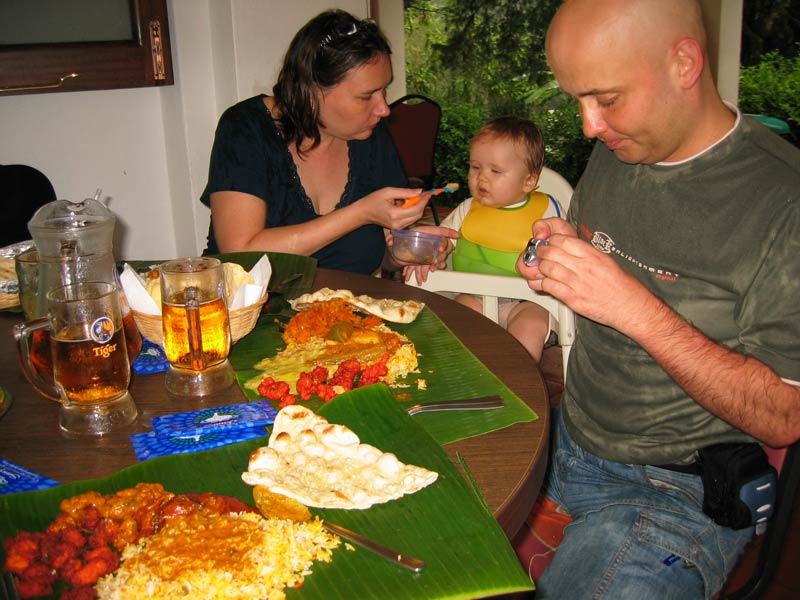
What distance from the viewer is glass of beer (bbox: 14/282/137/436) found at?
1.20m

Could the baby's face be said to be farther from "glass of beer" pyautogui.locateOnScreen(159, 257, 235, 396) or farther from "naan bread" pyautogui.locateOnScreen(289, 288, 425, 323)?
"glass of beer" pyautogui.locateOnScreen(159, 257, 235, 396)

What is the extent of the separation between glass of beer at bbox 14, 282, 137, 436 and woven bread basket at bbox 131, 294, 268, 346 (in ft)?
0.69

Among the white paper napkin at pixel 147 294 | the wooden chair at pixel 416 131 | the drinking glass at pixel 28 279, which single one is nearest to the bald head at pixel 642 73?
the white paper napkin at pixel 147 294

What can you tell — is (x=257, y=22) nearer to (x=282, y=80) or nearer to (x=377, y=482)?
(x=282, y=80)

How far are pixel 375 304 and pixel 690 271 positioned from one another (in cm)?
71

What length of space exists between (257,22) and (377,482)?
122 inches

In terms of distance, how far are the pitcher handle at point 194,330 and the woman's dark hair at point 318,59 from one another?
1264mm

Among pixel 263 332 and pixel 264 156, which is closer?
pixel 263 332

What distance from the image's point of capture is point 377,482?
104 cm

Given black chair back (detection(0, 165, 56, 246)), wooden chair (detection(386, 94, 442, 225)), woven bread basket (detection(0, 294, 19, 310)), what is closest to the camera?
woven bread basket (detection(0, 294, 19, 310))

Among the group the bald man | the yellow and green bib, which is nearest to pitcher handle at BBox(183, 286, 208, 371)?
the bald man

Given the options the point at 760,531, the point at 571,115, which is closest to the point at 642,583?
the point at 760,531

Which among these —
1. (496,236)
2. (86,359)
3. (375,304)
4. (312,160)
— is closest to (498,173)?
(496,236)

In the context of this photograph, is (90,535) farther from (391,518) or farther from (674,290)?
(674,290)
